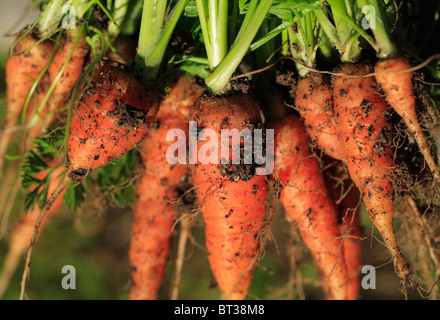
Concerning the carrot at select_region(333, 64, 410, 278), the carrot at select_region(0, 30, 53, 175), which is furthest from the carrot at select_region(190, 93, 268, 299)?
the carrot at select_region(0, 30, 53, 175)

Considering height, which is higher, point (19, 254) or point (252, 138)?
point (252, 138)

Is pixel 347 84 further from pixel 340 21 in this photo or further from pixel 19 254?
pixel 19 254

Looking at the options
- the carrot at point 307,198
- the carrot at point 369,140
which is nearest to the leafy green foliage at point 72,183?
the carrot at point 307,198

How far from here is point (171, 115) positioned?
1.17 m

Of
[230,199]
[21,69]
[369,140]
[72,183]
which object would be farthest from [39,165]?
[369,140]

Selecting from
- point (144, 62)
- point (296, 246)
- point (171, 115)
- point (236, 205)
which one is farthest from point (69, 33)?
point (296, 246)

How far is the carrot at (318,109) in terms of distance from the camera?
3.39 ft

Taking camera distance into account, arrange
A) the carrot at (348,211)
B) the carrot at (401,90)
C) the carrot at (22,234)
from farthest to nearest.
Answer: the carrot at (22,234)
the carrot at (348,211)
the carrot at (401,90)

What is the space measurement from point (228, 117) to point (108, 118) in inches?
13.7

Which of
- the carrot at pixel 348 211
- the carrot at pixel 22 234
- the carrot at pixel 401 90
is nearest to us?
the carrot at pixel 401 90

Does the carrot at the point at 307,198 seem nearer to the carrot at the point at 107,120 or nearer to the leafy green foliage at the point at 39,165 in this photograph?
the carrot at the point at 107,120

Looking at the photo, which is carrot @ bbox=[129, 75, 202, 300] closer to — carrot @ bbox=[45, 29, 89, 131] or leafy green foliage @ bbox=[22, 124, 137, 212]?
leafy green foliage @ bbox=[22, 124, 137, 212]

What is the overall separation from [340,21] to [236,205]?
0.62 meters
